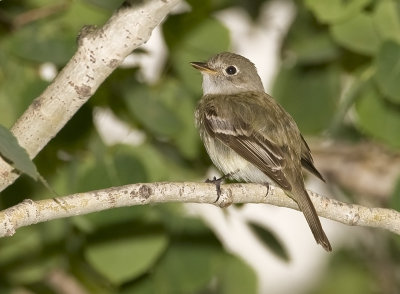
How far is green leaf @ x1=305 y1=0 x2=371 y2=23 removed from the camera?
559cm

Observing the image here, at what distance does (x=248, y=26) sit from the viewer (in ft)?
25.9

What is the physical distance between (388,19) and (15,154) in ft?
8.98

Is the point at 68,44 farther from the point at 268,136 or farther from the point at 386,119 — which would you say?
the point at 386,119

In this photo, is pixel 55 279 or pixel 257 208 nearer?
pixel 55 279

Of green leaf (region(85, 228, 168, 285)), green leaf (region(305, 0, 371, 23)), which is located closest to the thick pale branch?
green leaf (region(85, 228, 168, 285))

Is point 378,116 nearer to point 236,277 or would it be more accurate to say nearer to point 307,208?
point 307,208

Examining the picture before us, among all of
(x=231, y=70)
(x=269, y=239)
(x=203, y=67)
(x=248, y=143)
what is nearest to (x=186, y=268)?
(x=269, y=239)

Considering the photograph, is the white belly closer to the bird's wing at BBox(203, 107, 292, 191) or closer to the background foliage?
the bird's wing at BBox(203, 107, 292, 191)

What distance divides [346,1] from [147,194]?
209 centimetres

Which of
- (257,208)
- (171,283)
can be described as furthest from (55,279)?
(257,208)

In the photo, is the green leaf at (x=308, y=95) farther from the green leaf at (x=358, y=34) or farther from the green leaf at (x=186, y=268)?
the green leaf at (x=186, y=268)

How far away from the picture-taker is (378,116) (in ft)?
19.2

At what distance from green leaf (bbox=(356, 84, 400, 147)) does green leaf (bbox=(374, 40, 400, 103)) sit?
41 centimetres

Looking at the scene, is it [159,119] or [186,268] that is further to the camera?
[186,268]
